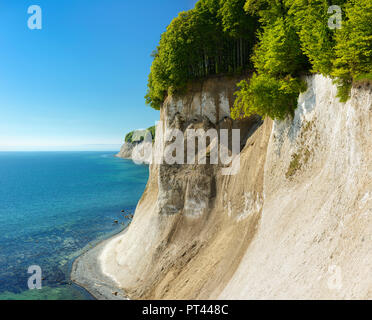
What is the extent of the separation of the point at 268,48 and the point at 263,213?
43.1ft

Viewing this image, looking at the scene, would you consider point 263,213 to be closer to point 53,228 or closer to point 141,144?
point 53,228

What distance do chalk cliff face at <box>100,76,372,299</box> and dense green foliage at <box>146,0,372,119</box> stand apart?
133 centimetres

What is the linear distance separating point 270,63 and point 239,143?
31.7ft

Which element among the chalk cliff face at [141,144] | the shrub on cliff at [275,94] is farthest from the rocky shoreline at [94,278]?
the chalk cliff face at [141,144]

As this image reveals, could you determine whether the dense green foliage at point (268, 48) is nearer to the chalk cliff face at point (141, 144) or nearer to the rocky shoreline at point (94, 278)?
the rocky shoreline at point (94, 278)

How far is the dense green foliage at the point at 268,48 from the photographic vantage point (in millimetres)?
A: 12797

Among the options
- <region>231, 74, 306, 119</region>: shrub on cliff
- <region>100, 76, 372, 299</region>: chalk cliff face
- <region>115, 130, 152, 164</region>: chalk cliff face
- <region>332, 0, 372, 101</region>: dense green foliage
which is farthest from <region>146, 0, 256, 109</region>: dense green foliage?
<region>115, 130, 152, 164</region>: chalk cliff face

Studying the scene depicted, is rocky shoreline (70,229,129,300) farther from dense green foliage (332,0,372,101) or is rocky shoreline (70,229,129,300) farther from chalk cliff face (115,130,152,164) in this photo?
chalk cliff face (115,130,152,164)

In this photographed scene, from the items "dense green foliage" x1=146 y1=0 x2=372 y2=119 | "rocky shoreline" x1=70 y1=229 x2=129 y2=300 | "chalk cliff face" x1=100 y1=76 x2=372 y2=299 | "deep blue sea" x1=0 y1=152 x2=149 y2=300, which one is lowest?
"rocky shoreline" x1=70 y1=229 x2=129 y2=300

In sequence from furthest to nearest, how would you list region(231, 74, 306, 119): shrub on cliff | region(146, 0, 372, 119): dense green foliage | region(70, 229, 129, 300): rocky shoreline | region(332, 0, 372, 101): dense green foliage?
1. region(70, 229, 129, 300): rocky shoreline
2. region(231, 74, 306, 119): shrub on cliff
3. region(146, 0, 372, 119): dense green foliage
4. region(332, 0, 372, 101): dense green foliage

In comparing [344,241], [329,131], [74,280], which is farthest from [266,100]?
[74,280]

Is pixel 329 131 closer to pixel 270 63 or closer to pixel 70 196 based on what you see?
pixel 270 63

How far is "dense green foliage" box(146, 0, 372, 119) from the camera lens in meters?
12.8

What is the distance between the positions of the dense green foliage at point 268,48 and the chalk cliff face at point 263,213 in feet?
4.38
